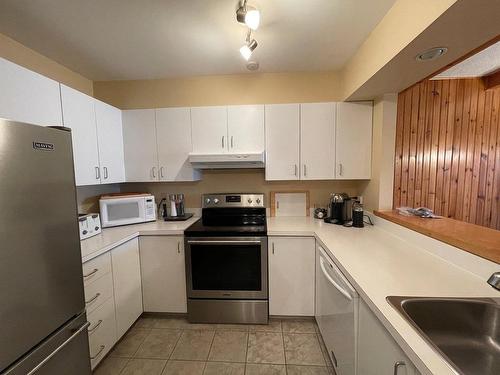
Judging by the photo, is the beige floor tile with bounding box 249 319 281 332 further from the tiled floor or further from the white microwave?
the white microwave

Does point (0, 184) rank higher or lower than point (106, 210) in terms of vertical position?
higher

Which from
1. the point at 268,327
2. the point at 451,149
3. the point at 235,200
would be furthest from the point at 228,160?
the point at 451,149

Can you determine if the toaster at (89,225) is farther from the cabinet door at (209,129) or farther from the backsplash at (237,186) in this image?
the cabinet door at (209,129)

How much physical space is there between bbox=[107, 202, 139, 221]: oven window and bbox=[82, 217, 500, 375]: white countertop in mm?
145

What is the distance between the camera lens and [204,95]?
251cm

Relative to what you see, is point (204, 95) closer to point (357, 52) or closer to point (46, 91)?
point (46, 91)

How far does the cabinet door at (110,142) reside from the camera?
6.73 ft

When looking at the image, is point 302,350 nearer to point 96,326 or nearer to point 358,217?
point 358,217

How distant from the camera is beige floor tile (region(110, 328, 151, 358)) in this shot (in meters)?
1.81

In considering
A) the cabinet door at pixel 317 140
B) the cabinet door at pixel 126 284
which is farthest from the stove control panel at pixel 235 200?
the cabinet door at pixel 126 284

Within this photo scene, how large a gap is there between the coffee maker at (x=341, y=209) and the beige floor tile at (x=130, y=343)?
6.58ft

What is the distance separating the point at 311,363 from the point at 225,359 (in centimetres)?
65

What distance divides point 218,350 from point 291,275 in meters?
0.85

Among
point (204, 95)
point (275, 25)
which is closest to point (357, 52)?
point (275, 25)
